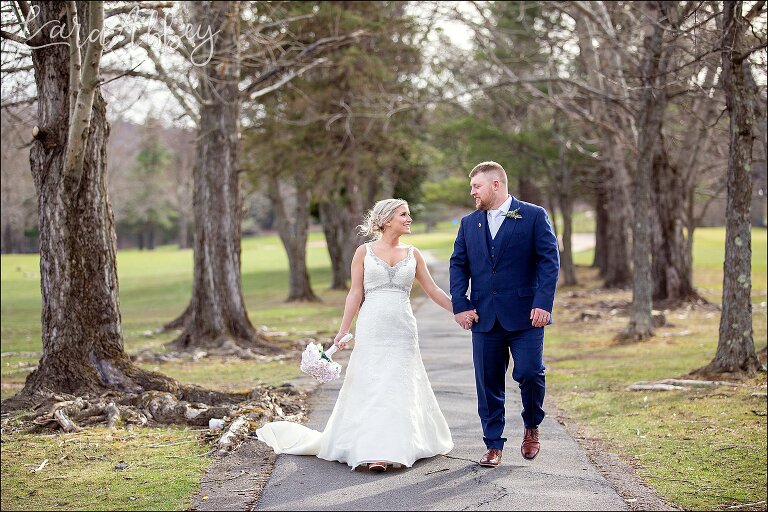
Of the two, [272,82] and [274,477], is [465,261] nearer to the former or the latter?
[274,477]

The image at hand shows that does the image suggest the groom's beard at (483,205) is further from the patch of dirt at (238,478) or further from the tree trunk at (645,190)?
the tree trunk at (645,190)

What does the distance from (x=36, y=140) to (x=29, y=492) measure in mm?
5258

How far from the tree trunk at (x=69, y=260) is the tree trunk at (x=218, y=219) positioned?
7.58m

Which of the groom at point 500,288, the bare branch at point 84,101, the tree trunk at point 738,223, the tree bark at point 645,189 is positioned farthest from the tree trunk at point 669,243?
the groom at point 500,288

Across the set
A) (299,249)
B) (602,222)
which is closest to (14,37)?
(299,249)

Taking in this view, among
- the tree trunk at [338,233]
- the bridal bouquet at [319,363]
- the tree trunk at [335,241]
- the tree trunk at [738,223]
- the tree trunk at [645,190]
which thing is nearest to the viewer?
the bridal bouquet at [319,363]

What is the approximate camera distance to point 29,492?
7121 mm

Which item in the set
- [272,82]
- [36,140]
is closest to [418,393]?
[36,140]

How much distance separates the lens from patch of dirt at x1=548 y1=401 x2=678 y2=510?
22.3 feet

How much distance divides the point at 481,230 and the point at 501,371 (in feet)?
3.67

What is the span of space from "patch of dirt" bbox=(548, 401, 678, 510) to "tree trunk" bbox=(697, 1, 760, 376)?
3873 millimetres

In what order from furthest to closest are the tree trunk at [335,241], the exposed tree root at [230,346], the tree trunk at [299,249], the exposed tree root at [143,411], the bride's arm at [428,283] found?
the tree trunk at [335,241] → the tree trunk at [299,249] → the exposed tree root at [230,346] → the exposed tree root at [143,411] → the bride's arm at [428,283]

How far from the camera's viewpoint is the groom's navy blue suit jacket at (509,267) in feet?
24.5

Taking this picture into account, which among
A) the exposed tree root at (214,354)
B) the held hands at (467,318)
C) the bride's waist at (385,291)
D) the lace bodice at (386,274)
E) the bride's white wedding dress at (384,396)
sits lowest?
the exposed tree root at (214,354)
